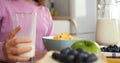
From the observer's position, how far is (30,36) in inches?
30.8

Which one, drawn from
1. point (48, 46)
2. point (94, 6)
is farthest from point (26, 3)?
point (94, 6)

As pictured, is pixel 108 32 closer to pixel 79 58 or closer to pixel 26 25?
pixel 26 25

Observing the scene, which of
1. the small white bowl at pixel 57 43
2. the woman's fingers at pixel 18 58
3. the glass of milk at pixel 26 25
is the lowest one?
the woman's fingers at pixel 18 58

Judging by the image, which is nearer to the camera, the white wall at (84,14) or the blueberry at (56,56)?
the blueberry at (56,56)

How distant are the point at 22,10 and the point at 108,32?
0.41 meters

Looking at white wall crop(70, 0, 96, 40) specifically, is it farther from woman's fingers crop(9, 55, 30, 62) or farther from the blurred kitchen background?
woman's fingers crop(9, 55, 30, 62)

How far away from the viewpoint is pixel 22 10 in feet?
4.00

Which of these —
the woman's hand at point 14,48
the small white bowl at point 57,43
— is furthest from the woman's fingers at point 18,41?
the small white bowl at point 57,43

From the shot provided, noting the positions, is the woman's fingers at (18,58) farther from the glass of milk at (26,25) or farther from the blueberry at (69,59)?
the blueberry at (69,59)

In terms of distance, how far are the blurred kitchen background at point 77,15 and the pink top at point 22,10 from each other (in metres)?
0.93

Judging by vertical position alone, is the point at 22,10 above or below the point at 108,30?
above

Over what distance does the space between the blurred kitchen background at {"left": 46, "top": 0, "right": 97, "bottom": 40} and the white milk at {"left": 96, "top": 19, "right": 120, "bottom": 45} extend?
3.29ft

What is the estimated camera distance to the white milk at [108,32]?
127cm

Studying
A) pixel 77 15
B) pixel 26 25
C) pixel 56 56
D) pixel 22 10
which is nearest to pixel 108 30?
pixel 22 10
